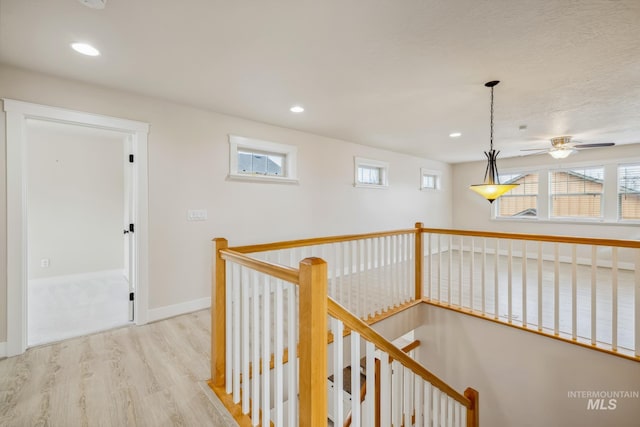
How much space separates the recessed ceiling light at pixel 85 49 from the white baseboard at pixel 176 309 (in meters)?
2.49

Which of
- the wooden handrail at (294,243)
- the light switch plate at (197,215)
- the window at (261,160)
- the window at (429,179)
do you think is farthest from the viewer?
the window at (429,179)

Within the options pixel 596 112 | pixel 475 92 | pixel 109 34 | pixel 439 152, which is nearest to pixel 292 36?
pixel 109 34

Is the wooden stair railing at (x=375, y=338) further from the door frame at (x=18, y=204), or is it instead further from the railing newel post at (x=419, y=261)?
the door frame at (x=18, y=204)

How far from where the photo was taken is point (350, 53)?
2189 millimetres

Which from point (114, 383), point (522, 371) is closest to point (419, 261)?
point (522, 371)

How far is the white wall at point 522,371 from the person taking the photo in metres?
2.52

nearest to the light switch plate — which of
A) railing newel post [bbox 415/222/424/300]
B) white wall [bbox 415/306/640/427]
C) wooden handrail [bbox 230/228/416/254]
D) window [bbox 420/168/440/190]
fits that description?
wooden handrail [bbox 230/228/416/254]

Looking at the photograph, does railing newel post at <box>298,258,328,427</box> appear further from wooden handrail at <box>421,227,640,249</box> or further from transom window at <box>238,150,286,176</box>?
transom window at <box>238,150,286,176</box>

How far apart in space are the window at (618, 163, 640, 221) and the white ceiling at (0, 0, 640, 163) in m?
2.70

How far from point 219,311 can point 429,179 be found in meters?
6.81

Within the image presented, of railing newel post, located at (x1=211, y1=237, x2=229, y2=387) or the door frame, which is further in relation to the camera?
the door frame

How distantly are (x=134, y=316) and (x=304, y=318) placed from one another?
2.76m

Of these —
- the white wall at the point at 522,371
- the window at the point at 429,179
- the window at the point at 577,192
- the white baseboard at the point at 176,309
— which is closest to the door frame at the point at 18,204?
the white baseboard at the point at 176,309

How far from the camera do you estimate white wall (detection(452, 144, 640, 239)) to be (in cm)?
555
